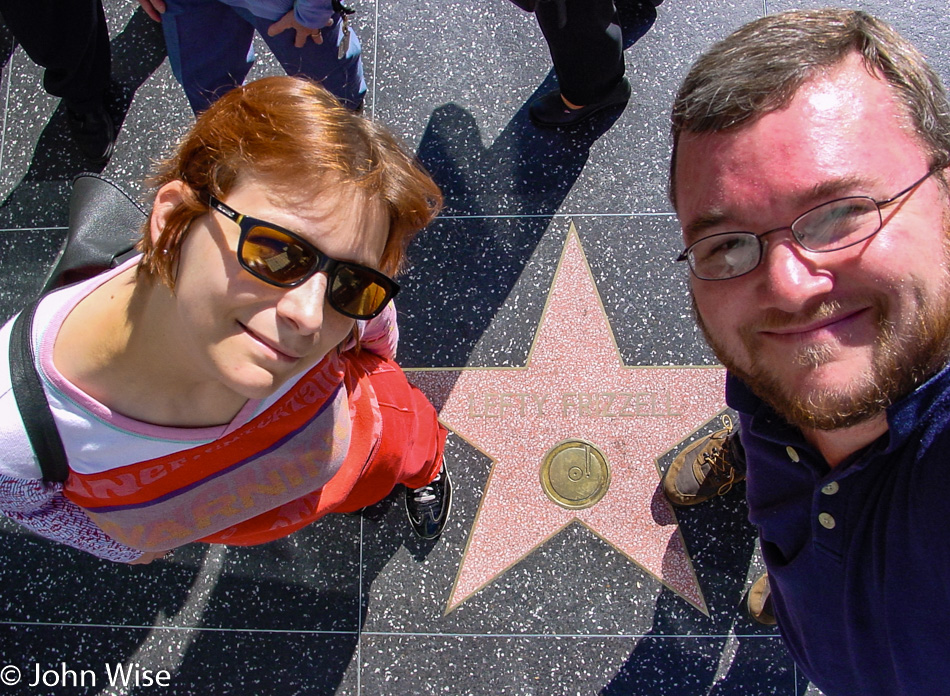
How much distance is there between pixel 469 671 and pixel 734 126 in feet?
6.95

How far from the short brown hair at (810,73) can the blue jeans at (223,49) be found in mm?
1523

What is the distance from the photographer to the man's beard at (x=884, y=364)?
1.18m

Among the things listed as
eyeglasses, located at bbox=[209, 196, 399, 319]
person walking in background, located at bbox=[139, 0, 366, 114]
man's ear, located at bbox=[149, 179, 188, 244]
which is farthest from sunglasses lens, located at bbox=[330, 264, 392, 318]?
person walking in background, located at bbox=[139, 0, 366, 114]

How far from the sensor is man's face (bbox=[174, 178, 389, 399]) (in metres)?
1.26

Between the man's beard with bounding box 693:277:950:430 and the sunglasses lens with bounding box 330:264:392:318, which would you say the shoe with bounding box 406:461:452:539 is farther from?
the man's beard with bounding box 693:277:950:430

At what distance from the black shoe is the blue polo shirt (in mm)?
2803

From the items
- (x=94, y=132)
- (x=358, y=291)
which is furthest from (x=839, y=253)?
(x=94, y=132)

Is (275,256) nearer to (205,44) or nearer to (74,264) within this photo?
(74,264)

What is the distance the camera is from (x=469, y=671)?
2.43 m

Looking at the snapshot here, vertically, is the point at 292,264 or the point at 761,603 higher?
the point at 292,264

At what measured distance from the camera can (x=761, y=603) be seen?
2301 millimetres

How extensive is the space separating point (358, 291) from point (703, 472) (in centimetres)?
153

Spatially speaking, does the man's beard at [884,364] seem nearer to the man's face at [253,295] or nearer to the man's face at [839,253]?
the man's face at [839,253]

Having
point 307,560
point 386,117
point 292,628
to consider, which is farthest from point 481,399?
point 386,117
